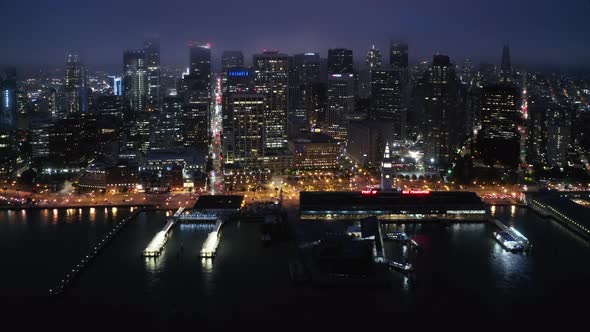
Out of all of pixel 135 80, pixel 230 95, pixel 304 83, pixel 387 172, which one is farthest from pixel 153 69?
pixel 387 172

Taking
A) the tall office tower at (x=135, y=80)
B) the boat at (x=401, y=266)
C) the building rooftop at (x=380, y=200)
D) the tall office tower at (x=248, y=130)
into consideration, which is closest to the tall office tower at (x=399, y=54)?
the tall office tower at (x=135, y=80)

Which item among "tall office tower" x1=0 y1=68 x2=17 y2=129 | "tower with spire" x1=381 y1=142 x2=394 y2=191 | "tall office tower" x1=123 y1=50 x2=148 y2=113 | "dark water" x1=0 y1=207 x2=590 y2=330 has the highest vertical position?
"tall office tower" x1=123 y1=50 x2=148 y2=113

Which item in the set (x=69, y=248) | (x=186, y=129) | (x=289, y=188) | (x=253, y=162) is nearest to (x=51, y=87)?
(x=186, y=129)

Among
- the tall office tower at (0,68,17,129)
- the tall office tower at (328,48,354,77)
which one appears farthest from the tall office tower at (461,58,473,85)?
the tall office tower at (0,68,17,129)

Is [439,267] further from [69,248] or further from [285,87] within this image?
[285,87]

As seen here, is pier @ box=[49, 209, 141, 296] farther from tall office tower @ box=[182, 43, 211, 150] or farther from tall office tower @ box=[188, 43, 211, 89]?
tall office tower @ box=[188, 43, 211, 89]
